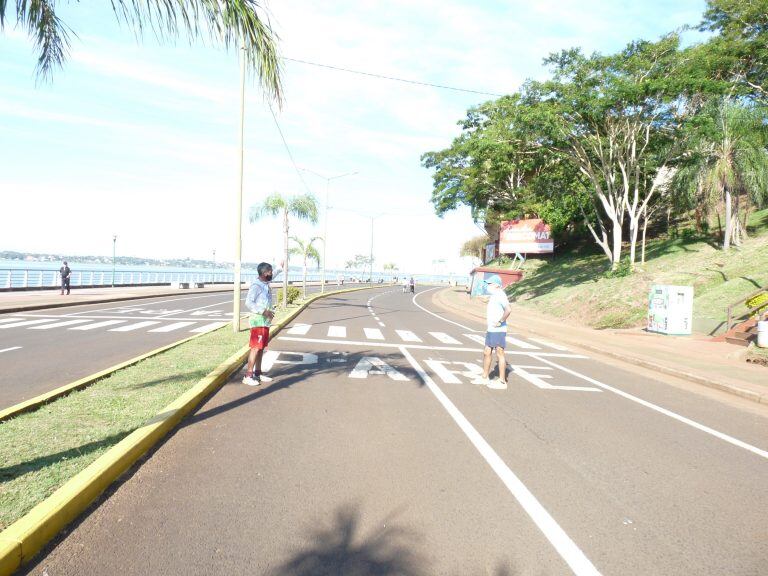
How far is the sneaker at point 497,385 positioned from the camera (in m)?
8.79

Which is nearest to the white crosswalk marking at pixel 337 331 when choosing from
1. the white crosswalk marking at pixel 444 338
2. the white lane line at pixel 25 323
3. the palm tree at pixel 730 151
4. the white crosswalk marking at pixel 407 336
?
the white crosswalk marking at pixel 407 336

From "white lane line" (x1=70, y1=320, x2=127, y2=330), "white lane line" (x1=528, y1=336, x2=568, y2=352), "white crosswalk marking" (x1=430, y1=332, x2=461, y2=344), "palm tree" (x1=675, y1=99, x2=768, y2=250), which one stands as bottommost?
"white lane line" (x1=528, y1=336, x2=568, y2=352)

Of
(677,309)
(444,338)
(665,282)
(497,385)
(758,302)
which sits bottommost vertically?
(444,338)

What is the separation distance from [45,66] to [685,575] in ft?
20.6

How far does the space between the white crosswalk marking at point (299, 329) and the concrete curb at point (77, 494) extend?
33.1ft

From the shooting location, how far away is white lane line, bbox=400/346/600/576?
3.37 m

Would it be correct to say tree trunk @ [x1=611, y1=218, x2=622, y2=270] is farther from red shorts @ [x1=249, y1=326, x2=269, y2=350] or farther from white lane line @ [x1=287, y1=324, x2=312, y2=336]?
red shorts @ [x1=249, y1=326, x2=269, y2=350]

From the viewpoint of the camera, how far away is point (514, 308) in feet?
107

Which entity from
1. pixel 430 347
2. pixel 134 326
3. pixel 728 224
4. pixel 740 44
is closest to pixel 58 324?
pixel 134 326

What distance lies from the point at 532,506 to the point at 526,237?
44.9 metres

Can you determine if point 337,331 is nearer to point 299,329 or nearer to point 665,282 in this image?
point 299,329

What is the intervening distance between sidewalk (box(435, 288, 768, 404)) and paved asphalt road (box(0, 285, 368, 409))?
10664mm

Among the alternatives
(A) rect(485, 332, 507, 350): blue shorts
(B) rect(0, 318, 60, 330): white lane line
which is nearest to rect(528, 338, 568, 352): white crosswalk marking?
(A) rect(485, 332, 507, 350): blue shorts

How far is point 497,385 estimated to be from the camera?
8.87 metres
